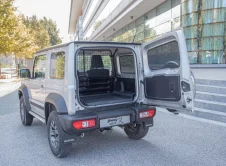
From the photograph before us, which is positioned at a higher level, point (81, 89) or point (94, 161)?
point (81, 89)

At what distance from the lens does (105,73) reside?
191 inches

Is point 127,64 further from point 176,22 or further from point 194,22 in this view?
point 176,22

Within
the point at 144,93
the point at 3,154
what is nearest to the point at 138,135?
the point at 144,93

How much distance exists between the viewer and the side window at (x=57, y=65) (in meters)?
3.76

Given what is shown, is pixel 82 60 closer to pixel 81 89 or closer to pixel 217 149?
pixel 81 89

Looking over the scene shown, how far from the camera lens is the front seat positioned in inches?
187

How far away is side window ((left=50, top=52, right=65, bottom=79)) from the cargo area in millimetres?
565

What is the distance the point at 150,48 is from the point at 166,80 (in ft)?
2.50

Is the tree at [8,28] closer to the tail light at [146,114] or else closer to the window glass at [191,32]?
the window glass at [191,32]

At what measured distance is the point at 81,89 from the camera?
4.70 metres

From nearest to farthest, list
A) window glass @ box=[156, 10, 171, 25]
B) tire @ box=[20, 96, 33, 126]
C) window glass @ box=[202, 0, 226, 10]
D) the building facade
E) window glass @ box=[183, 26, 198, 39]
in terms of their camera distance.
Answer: tire @ box=[20, 96, 33, 126], window glass @ box=[202, 0, 226, 10], the building facade, window glass @ box=[183, 26, 198, 39], window glass @ box=[156, 10, 171, 25]

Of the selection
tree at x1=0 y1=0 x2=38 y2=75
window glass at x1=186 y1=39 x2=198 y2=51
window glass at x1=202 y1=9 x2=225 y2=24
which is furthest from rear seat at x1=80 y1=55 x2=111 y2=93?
tree at x1=0 y1=0 x2=38 y2=75

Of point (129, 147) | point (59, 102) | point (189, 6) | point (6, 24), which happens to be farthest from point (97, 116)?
point (6, 24)

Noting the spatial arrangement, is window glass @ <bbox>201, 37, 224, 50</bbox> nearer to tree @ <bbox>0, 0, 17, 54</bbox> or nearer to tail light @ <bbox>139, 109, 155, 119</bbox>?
tail light @ <bbox>139, 109, 155, 119</bbox>
